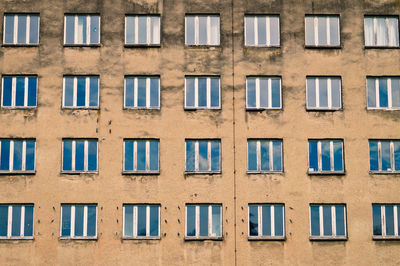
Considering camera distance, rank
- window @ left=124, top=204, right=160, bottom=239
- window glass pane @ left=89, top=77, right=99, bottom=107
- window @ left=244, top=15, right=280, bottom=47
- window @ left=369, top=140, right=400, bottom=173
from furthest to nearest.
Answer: window @ left=244, top=15, right=280, bottom=47, window glass pane @ left=89, top=77, right=99, bottom=107, window @ left=369, top=140, right=400, bottom=173, window @ left=124, top=204, right=160, bottom=239

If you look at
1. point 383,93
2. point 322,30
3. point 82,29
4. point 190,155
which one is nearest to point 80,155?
point 190,155

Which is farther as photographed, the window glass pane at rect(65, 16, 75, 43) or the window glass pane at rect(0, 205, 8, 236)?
the window glass pane at rect(65, 16, 75, 43)

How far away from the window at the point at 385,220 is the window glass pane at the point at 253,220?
6170mm

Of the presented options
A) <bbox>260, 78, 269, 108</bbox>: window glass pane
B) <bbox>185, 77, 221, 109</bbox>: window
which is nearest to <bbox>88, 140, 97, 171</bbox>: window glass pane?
<bbox>185, 77, 221, 109</bbox>: window

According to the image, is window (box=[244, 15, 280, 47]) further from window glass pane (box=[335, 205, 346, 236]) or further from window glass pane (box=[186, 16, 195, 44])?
window glass pane (box=[335, 205, 346, 236])

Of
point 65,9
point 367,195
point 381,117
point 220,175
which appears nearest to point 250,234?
point 220,175

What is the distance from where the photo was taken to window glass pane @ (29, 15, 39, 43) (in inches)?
1521

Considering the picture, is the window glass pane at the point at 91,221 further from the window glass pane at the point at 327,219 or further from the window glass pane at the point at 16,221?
the window glass pane at the point at 327,219

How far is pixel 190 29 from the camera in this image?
38875 millimetres

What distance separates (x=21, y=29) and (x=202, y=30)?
10.00m

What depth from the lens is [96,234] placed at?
120 feet

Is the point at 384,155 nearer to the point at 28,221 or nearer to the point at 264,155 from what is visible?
the point at 264,155

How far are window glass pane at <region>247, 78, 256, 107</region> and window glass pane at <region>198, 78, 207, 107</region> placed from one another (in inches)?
92.2

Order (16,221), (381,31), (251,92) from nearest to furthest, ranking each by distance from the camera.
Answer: (16,221) < (251,92) < (381,31)
